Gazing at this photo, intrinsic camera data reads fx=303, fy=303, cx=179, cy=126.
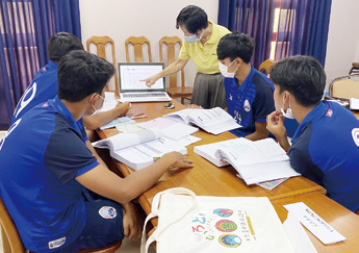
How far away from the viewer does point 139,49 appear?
11.8 ft

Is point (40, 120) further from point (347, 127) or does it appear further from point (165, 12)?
point (165, 12)

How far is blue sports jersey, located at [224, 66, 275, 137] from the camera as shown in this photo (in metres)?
1.79

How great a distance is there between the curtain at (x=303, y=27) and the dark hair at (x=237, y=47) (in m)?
2.63

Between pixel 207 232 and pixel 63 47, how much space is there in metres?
1.38

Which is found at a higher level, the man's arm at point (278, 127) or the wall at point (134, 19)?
the wall at point (134, 19)

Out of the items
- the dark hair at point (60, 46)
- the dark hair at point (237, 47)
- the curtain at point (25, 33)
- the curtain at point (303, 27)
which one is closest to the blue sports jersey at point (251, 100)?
the dark hair at point (237, 47)

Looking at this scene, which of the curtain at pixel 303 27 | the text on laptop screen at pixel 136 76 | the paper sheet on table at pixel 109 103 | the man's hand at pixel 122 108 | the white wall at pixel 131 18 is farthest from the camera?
the curtain at pixel 303 27

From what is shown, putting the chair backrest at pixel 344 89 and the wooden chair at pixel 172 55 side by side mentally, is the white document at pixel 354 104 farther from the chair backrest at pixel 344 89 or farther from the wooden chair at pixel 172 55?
the wooden chair at pixel 172 55

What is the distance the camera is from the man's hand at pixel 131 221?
4.07 ft

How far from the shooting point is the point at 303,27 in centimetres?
421

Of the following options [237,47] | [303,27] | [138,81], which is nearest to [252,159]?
[237,47]

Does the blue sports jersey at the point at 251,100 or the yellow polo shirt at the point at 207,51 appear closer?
the blue sports jersey at the point at 251,100

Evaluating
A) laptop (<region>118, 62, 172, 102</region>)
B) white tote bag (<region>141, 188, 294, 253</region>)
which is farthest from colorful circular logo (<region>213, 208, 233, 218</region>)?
laptop (<region>118, 62, 172, 102</region>)

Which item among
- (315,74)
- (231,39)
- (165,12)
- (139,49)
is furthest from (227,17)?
(315,74)
